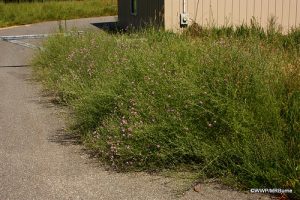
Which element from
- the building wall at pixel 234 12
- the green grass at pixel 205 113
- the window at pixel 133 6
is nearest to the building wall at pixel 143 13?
the window at pixel 133 6

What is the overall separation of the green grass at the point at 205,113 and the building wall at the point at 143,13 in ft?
27.8

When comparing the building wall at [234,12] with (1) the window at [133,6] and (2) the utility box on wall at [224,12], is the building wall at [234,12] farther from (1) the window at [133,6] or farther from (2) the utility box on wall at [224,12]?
(1) the window at [133,6]

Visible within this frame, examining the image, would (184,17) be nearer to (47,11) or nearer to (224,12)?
(224,12)

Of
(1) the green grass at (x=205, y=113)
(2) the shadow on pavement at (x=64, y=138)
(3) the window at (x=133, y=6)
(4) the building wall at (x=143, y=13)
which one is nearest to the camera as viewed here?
(1) the green grass at (x=205, y=113)

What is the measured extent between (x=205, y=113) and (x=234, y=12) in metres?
10.5

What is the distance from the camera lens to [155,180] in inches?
206

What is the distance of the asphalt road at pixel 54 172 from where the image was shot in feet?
16.2

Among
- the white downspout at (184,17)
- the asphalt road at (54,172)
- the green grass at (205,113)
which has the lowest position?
the asphalt road at (54,172)

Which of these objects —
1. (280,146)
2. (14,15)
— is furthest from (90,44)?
(14,15)

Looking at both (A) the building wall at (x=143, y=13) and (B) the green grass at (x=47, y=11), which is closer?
(A) the building wall at (x=143, y=13)

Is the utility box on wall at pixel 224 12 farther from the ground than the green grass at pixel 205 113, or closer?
farther from the ground

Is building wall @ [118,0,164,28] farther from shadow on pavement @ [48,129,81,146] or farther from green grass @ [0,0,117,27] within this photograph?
green grass @ [0,0,117,27]

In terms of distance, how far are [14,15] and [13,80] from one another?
20444 mm

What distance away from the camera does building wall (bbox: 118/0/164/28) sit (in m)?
15.6
